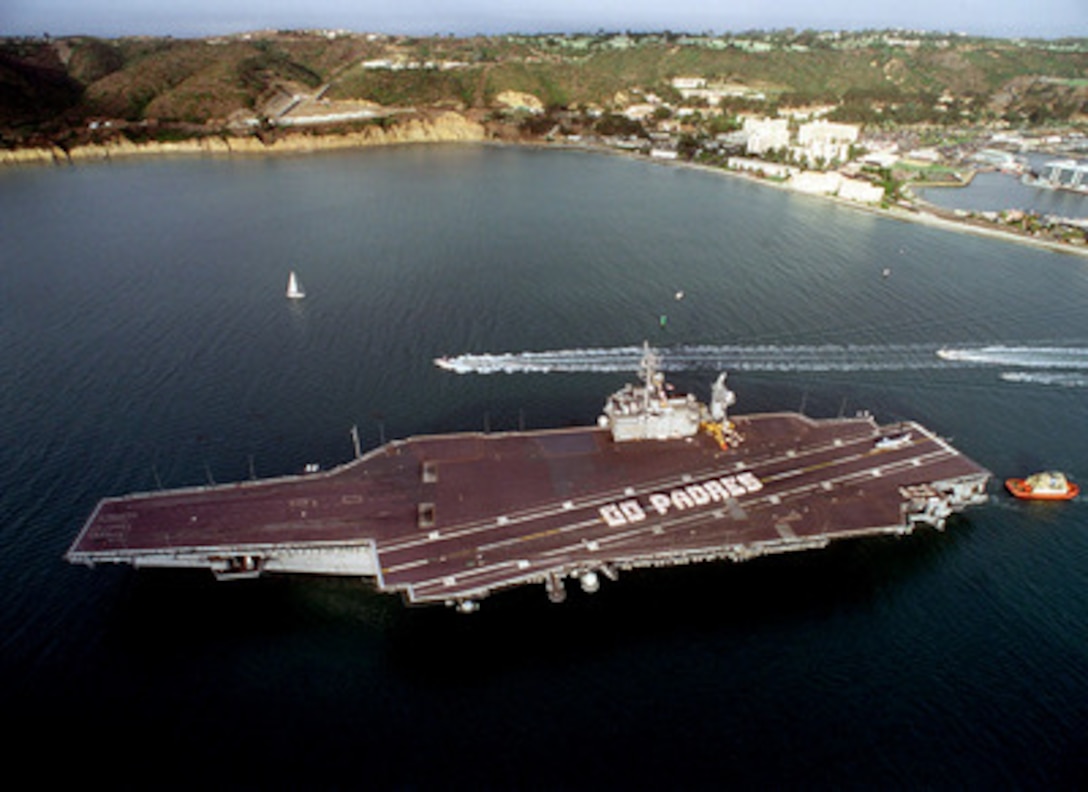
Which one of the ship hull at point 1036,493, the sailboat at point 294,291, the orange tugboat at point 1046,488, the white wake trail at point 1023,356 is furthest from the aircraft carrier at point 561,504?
the sailboat at point 294,291

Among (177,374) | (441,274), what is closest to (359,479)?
(177,374)

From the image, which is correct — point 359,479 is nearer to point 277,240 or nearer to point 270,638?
point 270,638

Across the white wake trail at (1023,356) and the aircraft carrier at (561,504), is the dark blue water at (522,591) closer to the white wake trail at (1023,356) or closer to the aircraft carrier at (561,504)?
the white wake trail at (1023,356)

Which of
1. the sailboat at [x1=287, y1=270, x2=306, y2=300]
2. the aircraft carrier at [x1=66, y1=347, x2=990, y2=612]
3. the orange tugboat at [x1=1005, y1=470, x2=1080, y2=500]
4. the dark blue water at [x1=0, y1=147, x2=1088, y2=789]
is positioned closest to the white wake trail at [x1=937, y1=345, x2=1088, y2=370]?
the dark blue water at [x1=0, y1=147, x2=1088, y2=789]

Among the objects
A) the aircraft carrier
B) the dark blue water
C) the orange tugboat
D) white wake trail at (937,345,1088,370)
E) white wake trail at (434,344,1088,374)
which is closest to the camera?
the dark blue water

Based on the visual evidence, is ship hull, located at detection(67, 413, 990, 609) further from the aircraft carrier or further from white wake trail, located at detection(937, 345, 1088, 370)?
white wake trail, located at detection(937, 345, 1088, 370)

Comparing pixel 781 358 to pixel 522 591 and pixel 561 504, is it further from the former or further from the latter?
pixel 522 591
